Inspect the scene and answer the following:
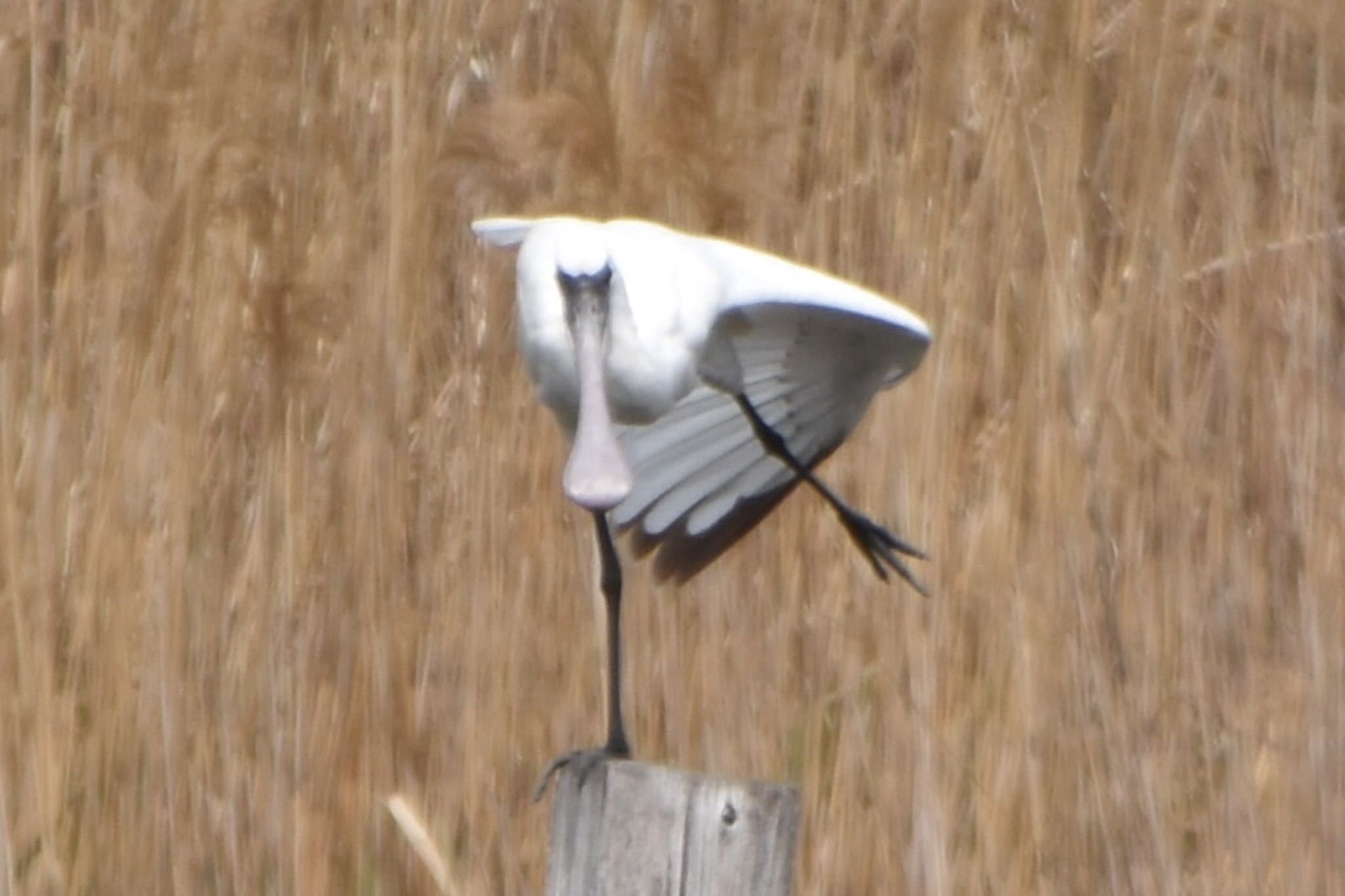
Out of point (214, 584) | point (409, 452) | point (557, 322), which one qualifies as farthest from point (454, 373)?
point (557, 322)

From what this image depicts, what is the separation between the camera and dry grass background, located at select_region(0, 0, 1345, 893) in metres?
1.88

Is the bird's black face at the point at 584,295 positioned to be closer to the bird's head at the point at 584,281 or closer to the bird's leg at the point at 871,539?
the bird's head at the point at 584,281

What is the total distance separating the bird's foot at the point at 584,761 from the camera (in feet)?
4.34

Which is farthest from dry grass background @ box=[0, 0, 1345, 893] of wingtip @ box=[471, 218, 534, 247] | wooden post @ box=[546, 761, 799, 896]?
wooden post @ box=[546, 761, 799, 896]

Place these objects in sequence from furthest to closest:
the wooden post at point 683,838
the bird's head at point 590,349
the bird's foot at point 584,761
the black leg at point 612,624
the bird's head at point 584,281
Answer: the black leg at point 612,624, the bird's head at point 584,281, the bird's head at point 590,349, the bird's foot at point 584,761, the wooden post at point 683,838

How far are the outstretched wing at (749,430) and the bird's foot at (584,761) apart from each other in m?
0.27

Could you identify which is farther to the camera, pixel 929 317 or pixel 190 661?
pixel 929 317

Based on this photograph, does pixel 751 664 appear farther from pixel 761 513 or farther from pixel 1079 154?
pixel 1079 154

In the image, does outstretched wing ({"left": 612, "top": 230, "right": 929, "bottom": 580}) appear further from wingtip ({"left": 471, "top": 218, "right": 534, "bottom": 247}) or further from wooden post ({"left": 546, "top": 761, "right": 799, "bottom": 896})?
wooden post ({"left": 546, "top": 761, "right": 799, "bottom": 896})

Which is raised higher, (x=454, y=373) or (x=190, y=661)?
(x=454, y=373)

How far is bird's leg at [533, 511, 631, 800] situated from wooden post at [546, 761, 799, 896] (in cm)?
39

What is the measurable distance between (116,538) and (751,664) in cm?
55

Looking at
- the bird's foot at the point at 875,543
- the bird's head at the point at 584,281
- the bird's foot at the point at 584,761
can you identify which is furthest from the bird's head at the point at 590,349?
the bird's foot at the point at 875,543

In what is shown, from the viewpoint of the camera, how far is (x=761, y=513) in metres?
1.94
